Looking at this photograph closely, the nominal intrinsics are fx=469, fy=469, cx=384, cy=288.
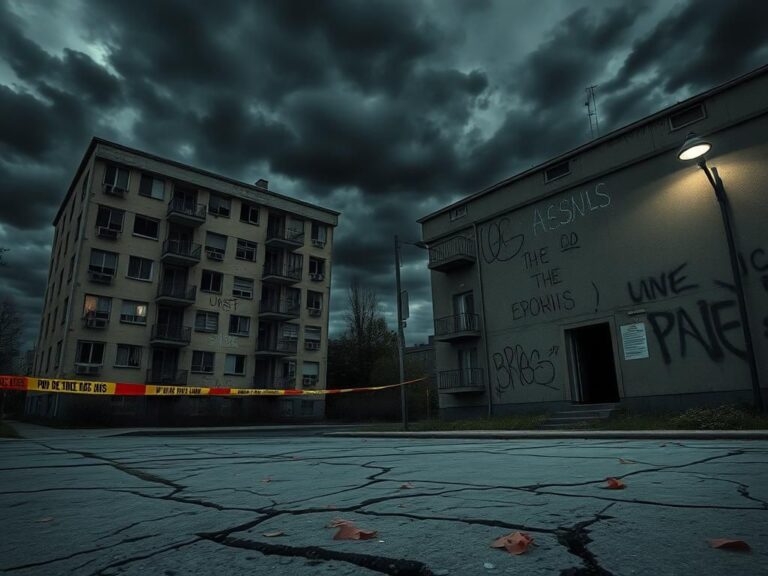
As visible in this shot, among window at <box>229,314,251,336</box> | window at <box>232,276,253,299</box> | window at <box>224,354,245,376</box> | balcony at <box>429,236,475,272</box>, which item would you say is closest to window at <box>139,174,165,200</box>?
window at <box>232,276,253,299</box>

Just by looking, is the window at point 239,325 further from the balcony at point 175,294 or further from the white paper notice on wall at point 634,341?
the white paper notice on wall at point 634,341

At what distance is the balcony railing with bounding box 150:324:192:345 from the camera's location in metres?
28.6

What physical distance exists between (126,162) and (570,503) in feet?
107

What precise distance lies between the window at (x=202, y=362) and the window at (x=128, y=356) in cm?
338

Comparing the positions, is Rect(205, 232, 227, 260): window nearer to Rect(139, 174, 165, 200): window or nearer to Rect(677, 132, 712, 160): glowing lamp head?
Rect(139, 174, 165, 200): window

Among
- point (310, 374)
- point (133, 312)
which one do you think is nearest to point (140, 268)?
point (133, 312)

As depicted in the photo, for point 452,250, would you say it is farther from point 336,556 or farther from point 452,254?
point 336,556

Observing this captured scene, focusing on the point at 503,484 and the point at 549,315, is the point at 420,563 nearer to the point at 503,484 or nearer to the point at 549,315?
the point at 503,484

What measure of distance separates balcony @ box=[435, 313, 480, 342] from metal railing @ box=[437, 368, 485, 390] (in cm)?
132

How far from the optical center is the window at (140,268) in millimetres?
28938

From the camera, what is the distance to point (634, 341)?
45.8ft

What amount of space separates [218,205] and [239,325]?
28.8 feet

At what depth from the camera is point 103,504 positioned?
3.17 m

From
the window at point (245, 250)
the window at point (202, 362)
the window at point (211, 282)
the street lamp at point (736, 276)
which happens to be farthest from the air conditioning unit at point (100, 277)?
the street lamp at point (736, 276)
